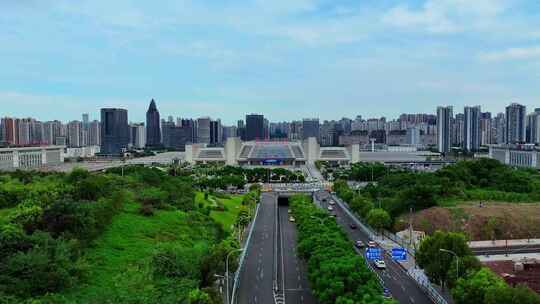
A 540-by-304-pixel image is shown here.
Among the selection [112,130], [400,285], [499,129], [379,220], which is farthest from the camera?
[112,130]

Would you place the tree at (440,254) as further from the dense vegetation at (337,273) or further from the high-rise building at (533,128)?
the high-rise building at (533,128)

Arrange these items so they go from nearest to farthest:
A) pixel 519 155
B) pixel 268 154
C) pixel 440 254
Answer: pixel 440 254 → pixel 519 155 → pixel 268 154

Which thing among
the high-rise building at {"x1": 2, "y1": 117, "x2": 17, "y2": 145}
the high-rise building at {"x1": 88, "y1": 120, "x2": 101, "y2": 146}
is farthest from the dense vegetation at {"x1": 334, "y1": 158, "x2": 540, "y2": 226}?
the high-rise building at {"x1": 88, "y1": 120, "x2": 101, "y2": 146}

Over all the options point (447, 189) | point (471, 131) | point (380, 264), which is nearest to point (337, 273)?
point (380, 264)

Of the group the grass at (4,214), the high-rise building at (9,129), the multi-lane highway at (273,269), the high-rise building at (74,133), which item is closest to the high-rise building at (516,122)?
the multi-lane highway at (273,269)

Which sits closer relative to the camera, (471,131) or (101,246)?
(101,246)

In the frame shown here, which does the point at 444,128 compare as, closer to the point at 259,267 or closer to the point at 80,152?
the point at 80,152

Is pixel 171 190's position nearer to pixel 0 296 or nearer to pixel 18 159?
pixel 0 296

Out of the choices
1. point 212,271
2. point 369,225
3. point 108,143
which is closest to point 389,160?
point 369,225
